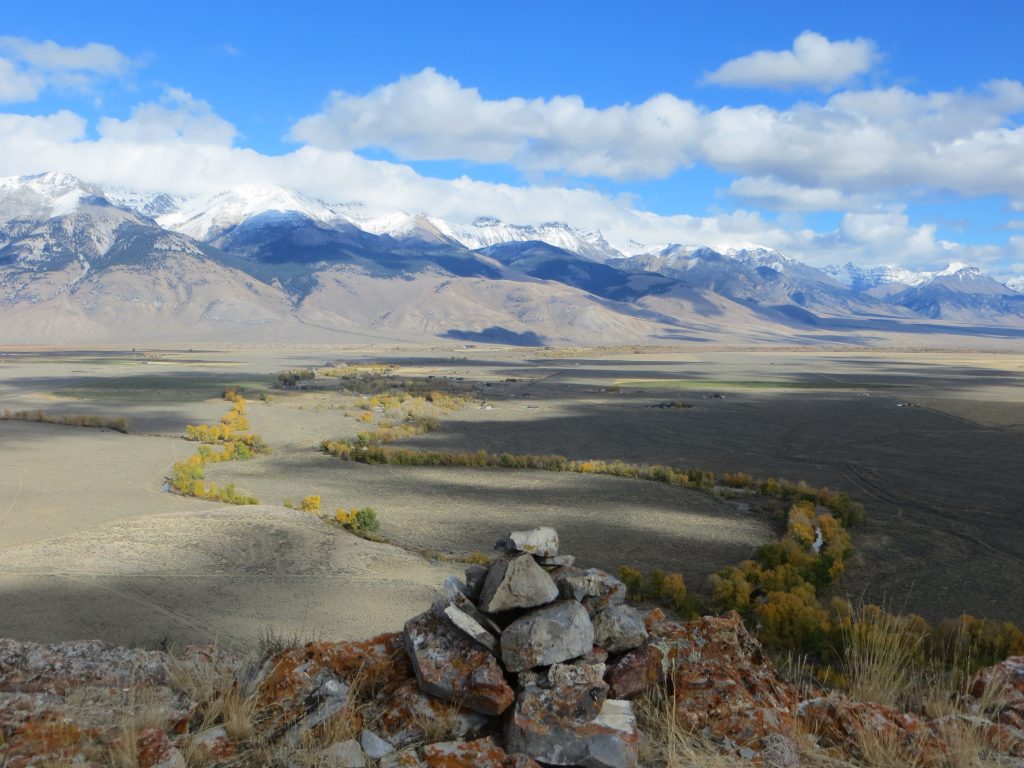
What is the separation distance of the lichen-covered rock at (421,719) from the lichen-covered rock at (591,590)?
1.26 m

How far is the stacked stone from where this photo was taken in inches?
207

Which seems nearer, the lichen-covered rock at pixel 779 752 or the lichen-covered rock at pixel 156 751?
the lichen-covered rock at pixel 156 751

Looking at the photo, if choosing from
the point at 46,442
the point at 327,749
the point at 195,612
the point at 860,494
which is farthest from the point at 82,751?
the point at 46,442

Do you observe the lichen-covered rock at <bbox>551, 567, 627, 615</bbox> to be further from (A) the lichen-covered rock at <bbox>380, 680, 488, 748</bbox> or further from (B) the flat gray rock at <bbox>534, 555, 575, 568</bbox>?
(A) the lichen-covered rock at <bbox>380, 680, 488, 748</bbox>

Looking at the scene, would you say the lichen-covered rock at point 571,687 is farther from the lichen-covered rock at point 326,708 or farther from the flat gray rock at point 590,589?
the lichen-covered rock at point 326,708

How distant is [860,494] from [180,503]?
2401 centimetres

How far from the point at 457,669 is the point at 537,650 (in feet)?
2.15

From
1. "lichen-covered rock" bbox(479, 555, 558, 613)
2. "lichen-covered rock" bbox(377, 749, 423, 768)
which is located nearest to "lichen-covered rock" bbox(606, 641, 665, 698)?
"lichen-covered rock" bbox(479, 555, 558, 613)

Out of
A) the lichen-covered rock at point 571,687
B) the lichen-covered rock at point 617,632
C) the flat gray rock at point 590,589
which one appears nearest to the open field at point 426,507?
the flat gray rock at point 590,589

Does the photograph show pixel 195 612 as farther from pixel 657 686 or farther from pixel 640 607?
pixel 657 686

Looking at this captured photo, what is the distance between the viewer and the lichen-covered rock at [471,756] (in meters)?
5.01

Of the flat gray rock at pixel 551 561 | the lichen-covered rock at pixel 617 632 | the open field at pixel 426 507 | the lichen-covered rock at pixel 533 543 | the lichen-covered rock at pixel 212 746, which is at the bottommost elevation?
the open field at pixel 426 507

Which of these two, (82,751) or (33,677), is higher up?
(82,751)

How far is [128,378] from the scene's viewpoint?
74.5 metres
